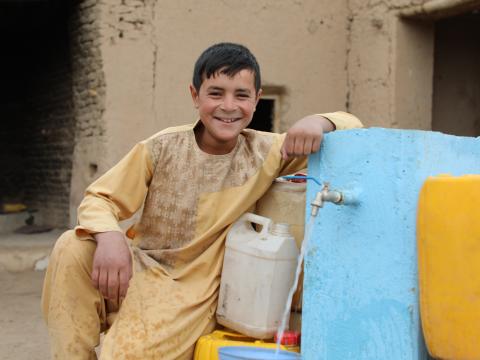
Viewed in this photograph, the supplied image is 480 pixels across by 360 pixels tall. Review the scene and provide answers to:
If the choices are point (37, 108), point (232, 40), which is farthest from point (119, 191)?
point (37, 108)

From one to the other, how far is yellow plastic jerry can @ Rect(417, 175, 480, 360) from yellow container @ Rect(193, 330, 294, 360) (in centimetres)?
53

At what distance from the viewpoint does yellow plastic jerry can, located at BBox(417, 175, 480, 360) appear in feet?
4.72

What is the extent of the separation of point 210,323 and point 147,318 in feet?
Answer: 0.77

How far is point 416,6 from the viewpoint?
5191mm

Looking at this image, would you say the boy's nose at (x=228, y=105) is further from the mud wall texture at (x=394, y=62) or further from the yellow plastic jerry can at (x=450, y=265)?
the mud wall texture at (x=394, y=62)

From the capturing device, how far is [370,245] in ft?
5.46

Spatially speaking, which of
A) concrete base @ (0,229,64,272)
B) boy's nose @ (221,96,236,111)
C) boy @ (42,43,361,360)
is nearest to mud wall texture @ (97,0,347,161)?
concrete base @ (0,229,64,272)

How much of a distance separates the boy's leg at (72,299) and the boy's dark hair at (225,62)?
71cm

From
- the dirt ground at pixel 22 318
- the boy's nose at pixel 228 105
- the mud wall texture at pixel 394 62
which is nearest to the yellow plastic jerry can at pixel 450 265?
the boy's nose at pixel 228 105

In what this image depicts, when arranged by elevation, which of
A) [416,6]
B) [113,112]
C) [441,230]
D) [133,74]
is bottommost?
[441,230]

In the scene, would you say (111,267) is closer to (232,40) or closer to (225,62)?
(225,62)

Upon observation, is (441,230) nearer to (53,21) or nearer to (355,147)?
(355,147)

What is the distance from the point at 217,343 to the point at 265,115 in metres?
4.43

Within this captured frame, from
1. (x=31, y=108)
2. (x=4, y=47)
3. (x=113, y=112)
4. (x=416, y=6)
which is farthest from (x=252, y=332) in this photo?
(x=4, y=47)
